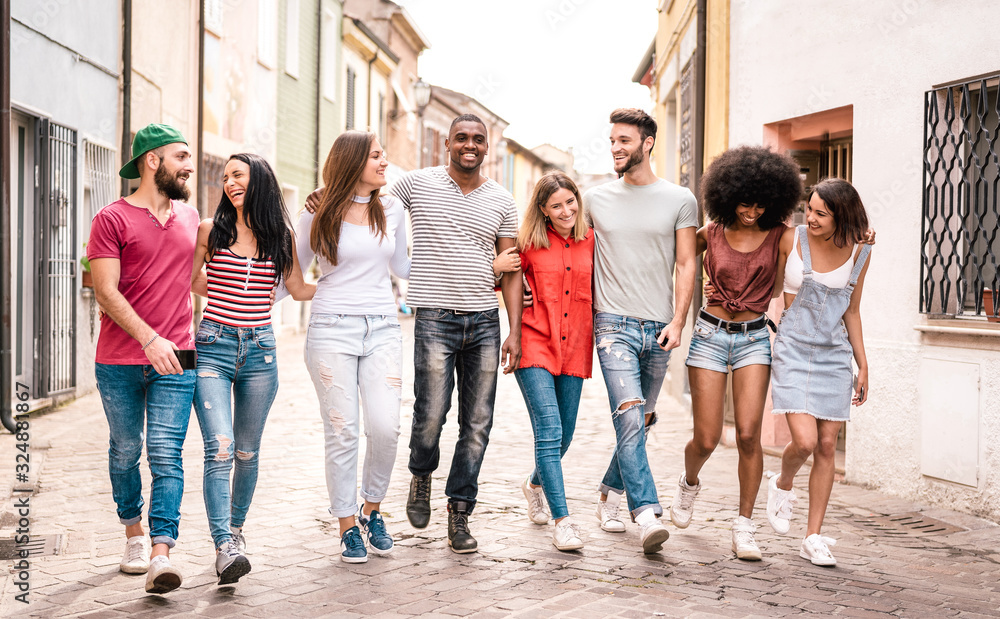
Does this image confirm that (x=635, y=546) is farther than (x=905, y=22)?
No

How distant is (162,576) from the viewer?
13.3ft

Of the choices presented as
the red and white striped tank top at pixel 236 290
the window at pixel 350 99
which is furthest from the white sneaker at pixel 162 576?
the window at pixel 350 99

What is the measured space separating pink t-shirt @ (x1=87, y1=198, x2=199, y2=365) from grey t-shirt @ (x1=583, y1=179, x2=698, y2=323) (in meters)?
1.99

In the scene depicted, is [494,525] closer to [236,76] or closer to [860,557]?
[860,557]

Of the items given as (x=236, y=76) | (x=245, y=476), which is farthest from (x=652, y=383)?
(x=236, y=76)

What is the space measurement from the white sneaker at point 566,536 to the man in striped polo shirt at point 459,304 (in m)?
0.40

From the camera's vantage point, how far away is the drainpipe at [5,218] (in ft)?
26.5

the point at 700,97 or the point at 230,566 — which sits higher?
the point at 700,97

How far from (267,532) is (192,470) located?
6.55 ft

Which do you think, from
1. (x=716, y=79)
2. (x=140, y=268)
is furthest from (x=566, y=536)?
(x=716, y=79)

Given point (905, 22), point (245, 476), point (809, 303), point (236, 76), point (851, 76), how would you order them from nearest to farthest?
point (245, 476) → point (809, 303) → point (905, 22) → point (851, 76) → point (236, 76)

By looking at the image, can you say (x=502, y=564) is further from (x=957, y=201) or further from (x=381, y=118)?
(x=381, y=118)

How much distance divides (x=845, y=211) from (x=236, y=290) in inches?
110

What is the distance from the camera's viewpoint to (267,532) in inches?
211
